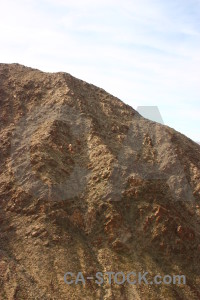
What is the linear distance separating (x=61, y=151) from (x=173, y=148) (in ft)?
27.6

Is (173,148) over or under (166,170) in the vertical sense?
over

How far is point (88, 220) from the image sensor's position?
23.8 m

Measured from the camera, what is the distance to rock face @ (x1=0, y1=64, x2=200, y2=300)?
826 inches

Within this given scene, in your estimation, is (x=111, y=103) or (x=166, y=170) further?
(x=111, y=103)

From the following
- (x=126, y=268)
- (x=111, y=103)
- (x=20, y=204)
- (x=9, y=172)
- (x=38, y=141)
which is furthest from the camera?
(x=111, y=103)

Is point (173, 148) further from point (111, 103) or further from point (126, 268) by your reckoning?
point (126, 268)

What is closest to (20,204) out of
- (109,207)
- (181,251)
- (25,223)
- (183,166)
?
(25,223)

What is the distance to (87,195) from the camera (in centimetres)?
2498

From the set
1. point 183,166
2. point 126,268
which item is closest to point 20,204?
point 126,268

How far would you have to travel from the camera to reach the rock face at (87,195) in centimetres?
2097

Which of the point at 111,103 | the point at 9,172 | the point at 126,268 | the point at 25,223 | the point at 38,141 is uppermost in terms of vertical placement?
the point at 111,103

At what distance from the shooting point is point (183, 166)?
96.1 ft

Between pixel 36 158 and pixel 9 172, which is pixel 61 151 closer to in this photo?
pixel 36 158

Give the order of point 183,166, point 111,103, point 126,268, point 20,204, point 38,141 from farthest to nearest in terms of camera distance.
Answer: point 111,103, point 183,166, point 38,141, point 20,204, point 126,268
